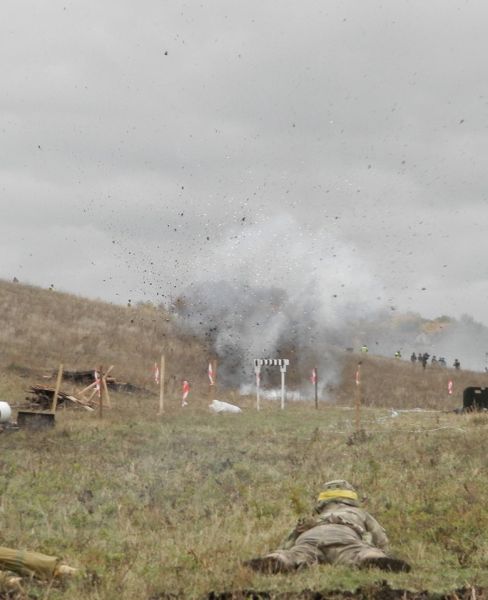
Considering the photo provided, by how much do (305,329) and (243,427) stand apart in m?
30.0

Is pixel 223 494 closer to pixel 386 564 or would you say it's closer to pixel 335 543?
pixel 335 543

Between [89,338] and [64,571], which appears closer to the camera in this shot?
[64,571]

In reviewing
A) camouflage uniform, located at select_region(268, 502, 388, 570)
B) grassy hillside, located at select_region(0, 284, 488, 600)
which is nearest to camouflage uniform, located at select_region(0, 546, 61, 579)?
grassy hillside, located at select_region(0, 284, 488, 600)

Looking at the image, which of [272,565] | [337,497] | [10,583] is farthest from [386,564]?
[10,583]

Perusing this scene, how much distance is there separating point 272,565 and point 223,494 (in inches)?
252

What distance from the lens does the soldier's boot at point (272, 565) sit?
894cm

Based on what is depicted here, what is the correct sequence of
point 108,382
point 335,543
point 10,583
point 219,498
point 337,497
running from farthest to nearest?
1. point 108,382
2. point 219,498
3. point 337,497
4. point 335,543
5. point 10,583

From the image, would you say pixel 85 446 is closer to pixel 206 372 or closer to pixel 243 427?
pixel 243 427

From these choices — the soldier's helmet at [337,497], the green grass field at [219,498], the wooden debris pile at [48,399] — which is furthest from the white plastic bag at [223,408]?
the soldier's helmet at [337,497]

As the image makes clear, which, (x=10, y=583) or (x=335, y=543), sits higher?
(x=335, y=543)

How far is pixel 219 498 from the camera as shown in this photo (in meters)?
15.0

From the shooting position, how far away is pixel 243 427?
25703mm

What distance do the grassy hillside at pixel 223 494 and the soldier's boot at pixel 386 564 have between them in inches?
5.5

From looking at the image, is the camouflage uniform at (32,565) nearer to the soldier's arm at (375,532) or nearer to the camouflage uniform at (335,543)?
the camouflage uniform at (335,543)
